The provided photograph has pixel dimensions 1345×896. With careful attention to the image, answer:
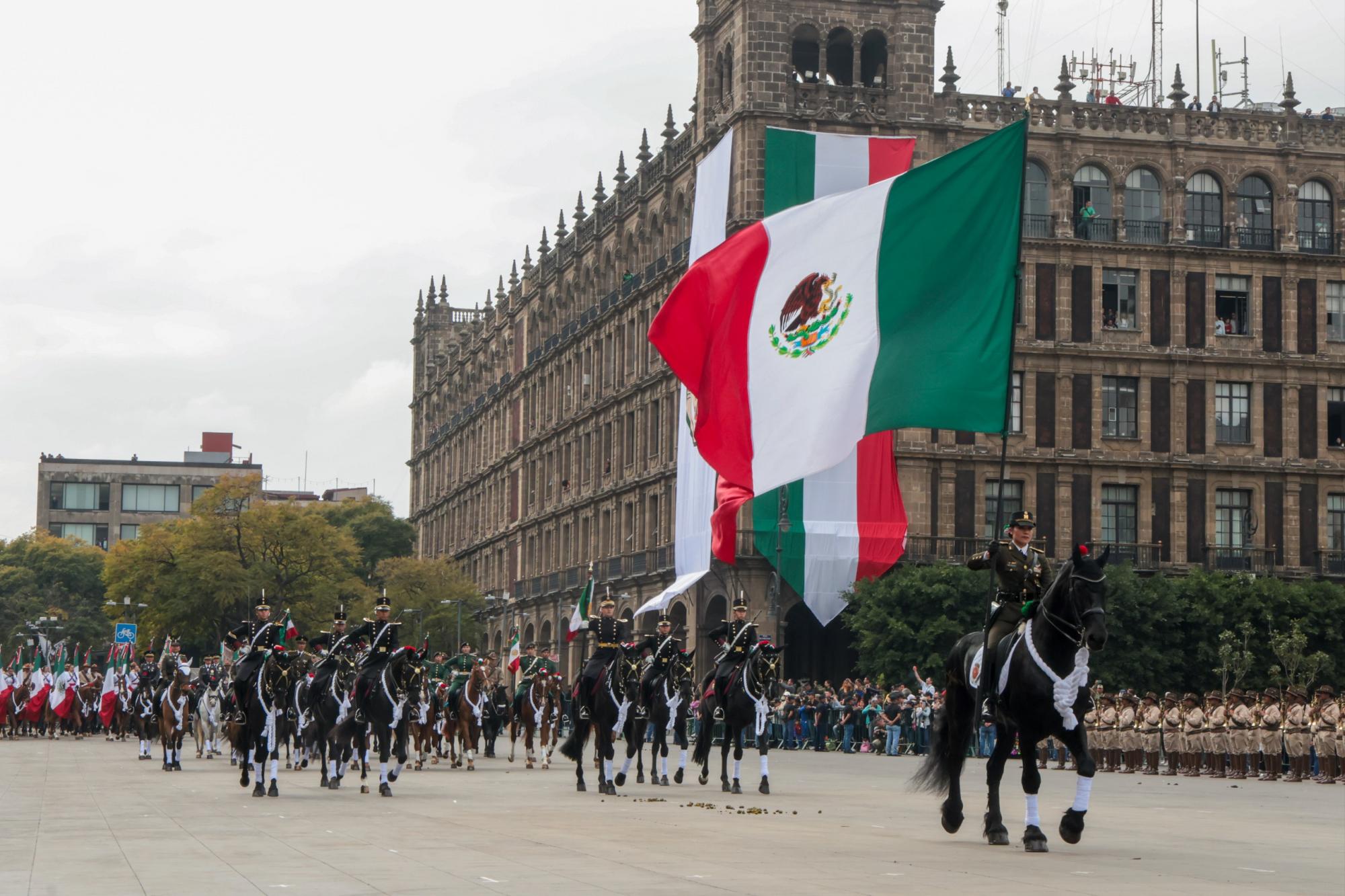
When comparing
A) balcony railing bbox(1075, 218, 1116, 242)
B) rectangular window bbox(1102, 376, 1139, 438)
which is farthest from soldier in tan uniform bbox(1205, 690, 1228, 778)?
balcony railing bbox(1075, 218, 1116, 242)

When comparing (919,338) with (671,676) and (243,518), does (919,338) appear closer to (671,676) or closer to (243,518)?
(671,676)

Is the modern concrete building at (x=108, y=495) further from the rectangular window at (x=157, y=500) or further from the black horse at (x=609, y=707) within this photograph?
the black horse at (x=609, y=707)

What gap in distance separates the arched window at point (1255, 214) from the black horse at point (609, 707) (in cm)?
4906

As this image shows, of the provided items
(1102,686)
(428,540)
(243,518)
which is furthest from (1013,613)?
(428,540)

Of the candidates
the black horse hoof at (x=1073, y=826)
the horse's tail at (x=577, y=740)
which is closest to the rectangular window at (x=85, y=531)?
the horse's tail at (x=577, y=740)

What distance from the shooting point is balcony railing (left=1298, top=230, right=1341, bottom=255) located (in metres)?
71.4

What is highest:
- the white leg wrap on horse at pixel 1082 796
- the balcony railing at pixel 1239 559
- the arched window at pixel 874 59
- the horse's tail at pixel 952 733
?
the arched window at pixel 874 59

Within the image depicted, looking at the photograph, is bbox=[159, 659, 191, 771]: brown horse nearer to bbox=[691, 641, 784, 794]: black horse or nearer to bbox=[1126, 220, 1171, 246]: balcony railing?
bbox=[691, 641, 784, 794]: black horse

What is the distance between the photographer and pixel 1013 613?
18234 millimetres

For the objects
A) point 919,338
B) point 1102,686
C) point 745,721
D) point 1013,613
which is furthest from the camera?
point 1102,686

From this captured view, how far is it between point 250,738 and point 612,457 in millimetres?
59108

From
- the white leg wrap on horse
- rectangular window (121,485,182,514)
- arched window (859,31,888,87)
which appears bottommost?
the white leg wrap on horse

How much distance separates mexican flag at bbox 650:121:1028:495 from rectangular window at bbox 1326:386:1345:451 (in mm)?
50698

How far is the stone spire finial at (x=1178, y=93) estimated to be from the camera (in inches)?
2810
